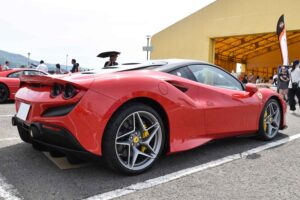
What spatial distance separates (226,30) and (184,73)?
21.9 meters

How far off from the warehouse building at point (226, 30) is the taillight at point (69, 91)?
20.7m

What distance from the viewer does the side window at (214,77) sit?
12.8ft

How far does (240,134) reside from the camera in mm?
4273

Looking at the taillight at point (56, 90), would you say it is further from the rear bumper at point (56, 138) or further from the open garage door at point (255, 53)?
the open garage door at point (255, 53)

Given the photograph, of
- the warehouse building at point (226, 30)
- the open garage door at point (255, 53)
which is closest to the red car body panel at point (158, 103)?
the warehouse building at point (226, 30)

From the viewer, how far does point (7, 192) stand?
2625mm

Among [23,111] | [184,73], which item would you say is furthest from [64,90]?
[184,73]

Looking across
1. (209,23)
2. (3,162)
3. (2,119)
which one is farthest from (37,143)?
(209,23)

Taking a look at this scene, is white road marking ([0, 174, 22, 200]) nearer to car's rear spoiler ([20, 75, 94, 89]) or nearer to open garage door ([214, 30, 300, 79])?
car's rear spoiler ([20, 75, 94, 89])

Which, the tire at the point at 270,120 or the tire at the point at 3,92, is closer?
the tire at the point at 270,120

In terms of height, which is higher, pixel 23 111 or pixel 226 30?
pixel 226 30

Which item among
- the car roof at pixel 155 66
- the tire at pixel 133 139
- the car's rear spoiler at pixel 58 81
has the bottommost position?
the tire at pixel 133 139

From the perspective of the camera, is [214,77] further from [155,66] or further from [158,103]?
[158,103]

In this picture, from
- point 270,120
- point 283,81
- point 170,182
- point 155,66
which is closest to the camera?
point 170,182
